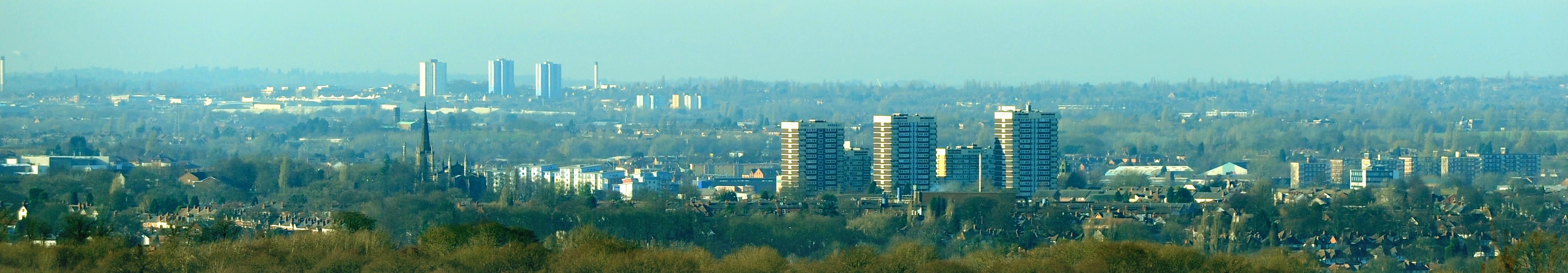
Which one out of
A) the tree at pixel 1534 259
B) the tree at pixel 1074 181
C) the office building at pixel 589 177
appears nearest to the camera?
the tree at pixel 1534 259

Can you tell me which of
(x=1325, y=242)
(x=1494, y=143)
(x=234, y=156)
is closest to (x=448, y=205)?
(x=1325, y=242)

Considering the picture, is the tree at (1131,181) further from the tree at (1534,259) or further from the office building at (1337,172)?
the tree at (1534,259)

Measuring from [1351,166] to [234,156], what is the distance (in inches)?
999

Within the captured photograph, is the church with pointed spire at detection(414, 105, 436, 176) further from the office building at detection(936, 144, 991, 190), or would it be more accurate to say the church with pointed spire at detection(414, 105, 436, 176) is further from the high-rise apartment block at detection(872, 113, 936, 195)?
the office building at detection(936, 144, 991, 190)

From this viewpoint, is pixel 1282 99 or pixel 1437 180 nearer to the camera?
pixel 1437 180

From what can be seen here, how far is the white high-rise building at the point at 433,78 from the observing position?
113 meters

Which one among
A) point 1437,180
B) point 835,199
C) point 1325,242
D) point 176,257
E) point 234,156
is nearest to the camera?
point 176,257

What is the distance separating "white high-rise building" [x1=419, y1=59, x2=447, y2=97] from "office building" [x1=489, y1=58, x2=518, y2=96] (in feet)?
8.11

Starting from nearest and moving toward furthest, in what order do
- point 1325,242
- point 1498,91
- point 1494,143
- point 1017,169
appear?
point 1325,242 → point 1017,169 → point 1494,143 → point 1498,91

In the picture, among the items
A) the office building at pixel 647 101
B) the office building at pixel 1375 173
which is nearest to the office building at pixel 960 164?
the office building at pixel 1375 173

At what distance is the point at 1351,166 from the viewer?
63.3 meters

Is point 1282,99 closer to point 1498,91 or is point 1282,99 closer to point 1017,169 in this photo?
point 1498,91

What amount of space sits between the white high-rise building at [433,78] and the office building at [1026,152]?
205 feet

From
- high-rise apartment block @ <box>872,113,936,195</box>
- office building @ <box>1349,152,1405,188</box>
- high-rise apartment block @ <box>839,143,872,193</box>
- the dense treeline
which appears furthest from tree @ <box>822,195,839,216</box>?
office building @ <box>1349,152,1405,188</box>
